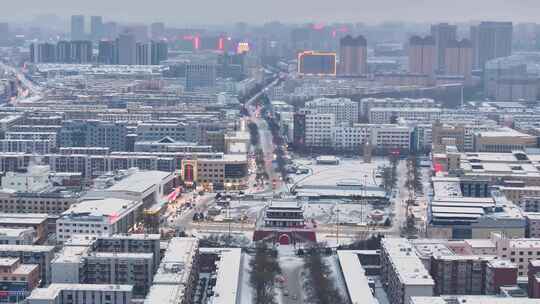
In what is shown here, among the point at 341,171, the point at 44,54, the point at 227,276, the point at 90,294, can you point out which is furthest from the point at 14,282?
the point at 44,54

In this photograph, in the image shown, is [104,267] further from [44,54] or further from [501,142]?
[44,54]

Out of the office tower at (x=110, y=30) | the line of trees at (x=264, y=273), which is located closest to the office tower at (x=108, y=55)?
the office tower at (x=110, y=30)

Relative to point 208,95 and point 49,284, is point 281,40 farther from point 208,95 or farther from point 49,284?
point 49,284

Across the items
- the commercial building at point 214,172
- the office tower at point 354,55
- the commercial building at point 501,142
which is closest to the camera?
the commercial building at point 214,172

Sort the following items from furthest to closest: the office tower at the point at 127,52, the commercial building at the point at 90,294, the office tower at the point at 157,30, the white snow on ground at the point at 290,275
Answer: the office tower at the point at 157,30, the office tower at the point at 127,52, the white snow on ground at the point at 290,275, the commercial building at the point at 90,294

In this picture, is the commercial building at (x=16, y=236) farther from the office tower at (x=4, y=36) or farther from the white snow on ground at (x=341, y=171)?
the office tower at (x=4, y=36)

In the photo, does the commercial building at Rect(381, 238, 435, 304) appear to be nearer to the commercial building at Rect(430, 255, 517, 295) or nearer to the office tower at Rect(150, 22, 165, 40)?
the commercial building at Rect(430, 255, 517, 295)

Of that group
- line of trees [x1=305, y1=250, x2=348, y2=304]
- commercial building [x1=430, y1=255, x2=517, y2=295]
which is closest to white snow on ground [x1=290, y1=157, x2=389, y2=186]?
line of trees [x1=305, y1=250, x2=348, y2=304]
